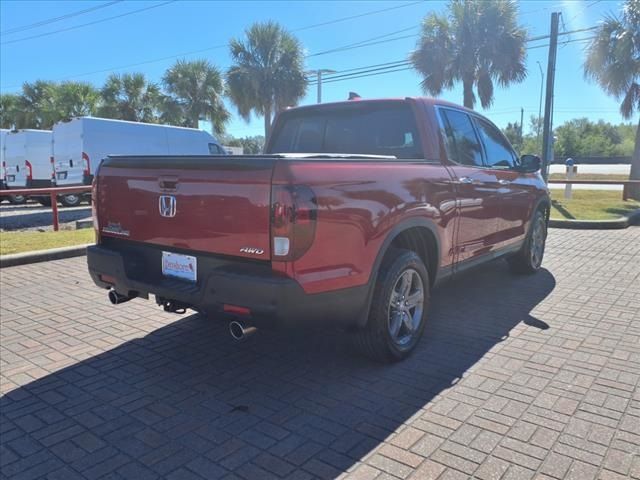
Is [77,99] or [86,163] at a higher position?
[77,99]

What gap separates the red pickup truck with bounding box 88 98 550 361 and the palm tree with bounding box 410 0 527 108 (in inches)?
696

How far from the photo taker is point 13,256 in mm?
7113

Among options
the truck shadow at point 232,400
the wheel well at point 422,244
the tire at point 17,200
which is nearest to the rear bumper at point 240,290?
the truck shadow at point 232,400

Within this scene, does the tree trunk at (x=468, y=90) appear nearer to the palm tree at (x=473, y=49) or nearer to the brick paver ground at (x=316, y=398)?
the palm tree at (x=473, y=49)

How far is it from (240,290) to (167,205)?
0.86 meters

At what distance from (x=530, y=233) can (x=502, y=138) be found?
4.19 feet

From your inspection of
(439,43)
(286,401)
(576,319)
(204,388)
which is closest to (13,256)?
(204,388)

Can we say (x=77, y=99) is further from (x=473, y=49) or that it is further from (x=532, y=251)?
(x=532, y=251)

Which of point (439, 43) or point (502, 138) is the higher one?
point (439, 43)

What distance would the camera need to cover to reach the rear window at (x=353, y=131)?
4344 millimetres

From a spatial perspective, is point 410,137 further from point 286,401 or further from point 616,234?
point 616,234

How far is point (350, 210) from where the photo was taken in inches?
120

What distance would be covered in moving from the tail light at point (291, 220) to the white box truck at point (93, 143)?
1356 cm

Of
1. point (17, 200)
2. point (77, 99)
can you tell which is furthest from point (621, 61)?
point (77, 99)
